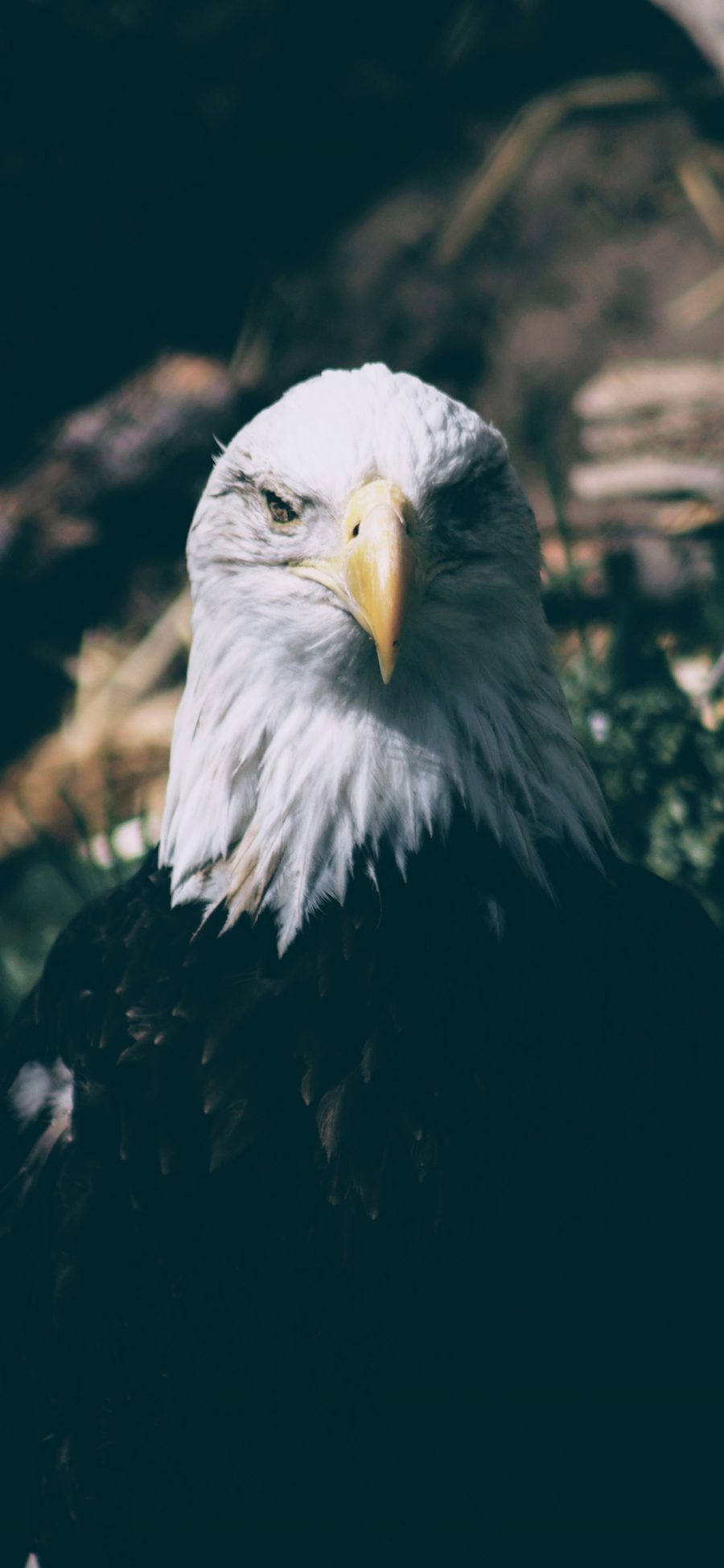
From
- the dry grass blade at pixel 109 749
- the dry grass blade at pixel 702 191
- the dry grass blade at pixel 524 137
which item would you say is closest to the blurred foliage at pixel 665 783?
the dry grass blade at pixel 109 749

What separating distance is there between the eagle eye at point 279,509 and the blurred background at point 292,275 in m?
2.28

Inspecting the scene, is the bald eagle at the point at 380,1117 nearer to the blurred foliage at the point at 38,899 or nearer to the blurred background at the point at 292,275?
the blurred foliage at the point at 38,899

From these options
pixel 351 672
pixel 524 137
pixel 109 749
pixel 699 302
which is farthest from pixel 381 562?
pixel 524 137

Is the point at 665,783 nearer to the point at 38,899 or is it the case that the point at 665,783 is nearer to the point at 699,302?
the point at 38,899

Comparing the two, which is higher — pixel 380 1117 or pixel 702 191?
pixel 702 191

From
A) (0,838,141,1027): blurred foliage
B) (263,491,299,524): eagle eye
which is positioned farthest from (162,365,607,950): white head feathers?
(0,838,141,1027): blurred foliage

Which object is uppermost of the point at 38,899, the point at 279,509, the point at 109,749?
the point at 279,509

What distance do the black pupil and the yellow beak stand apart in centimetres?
12

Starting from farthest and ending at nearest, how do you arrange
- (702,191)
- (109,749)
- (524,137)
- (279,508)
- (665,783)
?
(524,137) → (702,191) → (109,749) → (665,783) → (279,508)

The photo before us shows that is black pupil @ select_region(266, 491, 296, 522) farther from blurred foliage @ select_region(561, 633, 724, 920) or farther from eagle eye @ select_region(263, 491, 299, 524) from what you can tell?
blurred foliage @ select_region(561, 633, 724, 920)

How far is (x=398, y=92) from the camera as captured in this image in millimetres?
4883

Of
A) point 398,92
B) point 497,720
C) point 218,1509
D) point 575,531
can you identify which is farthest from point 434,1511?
point 398,92

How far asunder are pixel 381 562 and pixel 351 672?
0.24 meters

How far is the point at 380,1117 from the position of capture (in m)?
1.79
